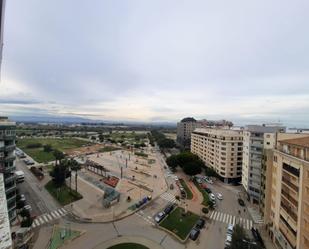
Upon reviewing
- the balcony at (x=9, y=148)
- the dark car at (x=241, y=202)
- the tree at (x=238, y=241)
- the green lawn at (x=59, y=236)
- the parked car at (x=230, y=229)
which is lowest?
the dark car at (x=241, y=202)

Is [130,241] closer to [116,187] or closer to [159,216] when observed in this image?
[159,216]

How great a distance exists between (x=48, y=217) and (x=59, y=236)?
7.44 meters

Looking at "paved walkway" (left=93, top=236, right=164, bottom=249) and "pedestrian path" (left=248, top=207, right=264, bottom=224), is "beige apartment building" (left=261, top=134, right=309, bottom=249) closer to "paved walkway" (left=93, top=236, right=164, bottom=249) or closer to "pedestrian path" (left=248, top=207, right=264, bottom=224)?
"pedestrian path" (left=248, top=207, right=264, bottom=224)

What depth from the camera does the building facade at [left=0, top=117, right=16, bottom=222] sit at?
32.8 metres

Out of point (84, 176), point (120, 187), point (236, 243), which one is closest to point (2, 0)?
point (236, 243)

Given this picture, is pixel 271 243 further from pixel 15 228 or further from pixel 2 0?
pixel 2 0

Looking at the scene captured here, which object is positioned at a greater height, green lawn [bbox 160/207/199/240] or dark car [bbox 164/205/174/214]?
dark car [bbox 164/205/174/214]

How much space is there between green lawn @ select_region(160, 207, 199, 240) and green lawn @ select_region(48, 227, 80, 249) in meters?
13.7

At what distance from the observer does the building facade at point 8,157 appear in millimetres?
32844

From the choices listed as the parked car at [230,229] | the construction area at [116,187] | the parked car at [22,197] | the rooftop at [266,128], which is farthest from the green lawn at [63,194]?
the rooftop at [266,128]

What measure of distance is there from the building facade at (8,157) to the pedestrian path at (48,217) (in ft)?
13.3

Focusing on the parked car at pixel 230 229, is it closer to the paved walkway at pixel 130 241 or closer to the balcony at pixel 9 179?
the paved walkway at pixel 130 241

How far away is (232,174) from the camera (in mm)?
63688

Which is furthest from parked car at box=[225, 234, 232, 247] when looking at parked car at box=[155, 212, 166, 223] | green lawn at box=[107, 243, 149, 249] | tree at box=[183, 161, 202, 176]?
tree at box=[183, 161, 202, 176]
